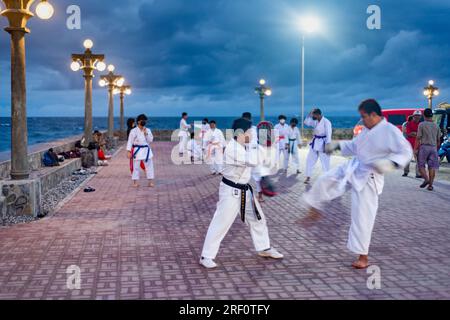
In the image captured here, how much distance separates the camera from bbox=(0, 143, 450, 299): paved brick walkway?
4.93 metres

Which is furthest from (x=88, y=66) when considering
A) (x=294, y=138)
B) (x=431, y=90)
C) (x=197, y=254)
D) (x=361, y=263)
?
(x=431, y=90)

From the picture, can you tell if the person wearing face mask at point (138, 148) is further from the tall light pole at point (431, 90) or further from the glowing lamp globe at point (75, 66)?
the tall light pole at point (431, 90)

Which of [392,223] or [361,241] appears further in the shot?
[392,223]

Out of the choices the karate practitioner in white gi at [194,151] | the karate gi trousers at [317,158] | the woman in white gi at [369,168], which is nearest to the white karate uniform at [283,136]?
the karate gi trousers at [317,158]

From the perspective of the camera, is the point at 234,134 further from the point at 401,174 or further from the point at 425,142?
the point at 401,174

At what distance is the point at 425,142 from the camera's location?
11.9 meters

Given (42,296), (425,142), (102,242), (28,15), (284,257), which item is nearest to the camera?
(42,296)

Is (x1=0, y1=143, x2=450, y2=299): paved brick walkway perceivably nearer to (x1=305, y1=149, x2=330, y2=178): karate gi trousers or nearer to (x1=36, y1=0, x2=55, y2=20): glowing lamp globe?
(x1=305, y1=149, x2=330, y2=178): karate gi trousers

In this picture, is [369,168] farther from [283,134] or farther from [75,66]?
[75,66]

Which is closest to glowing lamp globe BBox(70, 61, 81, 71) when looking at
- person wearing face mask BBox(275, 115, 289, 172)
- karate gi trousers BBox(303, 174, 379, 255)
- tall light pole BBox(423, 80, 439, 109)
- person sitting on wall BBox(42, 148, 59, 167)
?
person sitting on wall BBox(42, 148, 59, 167)

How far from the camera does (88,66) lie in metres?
17.1

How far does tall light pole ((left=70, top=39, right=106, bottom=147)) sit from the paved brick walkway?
7.27 metres

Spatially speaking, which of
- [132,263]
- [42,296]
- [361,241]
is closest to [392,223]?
[361,241]

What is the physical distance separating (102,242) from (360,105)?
395 cm
